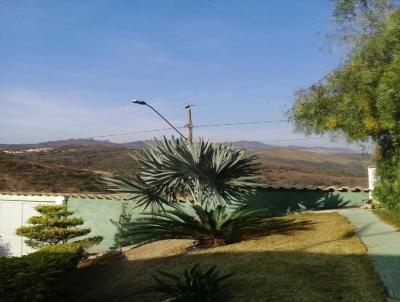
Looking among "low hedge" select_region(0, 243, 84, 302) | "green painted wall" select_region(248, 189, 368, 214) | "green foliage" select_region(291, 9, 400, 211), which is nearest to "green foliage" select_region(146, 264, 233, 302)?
"low hedge" select_region(0, 243, 84, 302)

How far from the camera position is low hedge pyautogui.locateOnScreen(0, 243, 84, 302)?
7.46 metres

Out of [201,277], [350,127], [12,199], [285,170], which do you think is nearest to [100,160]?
[285,170]

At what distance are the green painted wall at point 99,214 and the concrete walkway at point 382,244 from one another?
31.3 ft

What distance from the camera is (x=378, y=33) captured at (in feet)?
43.5

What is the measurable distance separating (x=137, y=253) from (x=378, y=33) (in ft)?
31.7

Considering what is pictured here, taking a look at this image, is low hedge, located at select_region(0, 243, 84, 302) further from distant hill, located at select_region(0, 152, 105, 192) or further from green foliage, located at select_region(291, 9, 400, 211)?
distant hill, located at select_region(0, 152, 105, 192)

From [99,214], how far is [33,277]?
37.4ft

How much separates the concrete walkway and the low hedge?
594cm

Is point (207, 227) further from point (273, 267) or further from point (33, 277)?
point (33, 277)

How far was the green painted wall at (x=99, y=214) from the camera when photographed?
19.1 metres

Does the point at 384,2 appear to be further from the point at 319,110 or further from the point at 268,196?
the point at 268,196

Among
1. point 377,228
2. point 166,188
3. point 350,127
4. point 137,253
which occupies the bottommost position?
point 137,253

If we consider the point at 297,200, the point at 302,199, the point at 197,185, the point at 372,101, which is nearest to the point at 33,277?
the point at 197,185

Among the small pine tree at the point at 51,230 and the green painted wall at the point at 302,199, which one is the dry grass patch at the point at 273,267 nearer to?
the small pine tree at the point at 51,230
